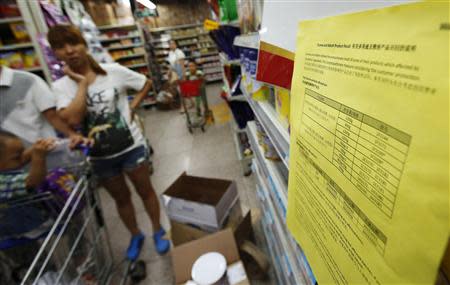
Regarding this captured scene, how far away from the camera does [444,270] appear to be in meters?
0.27

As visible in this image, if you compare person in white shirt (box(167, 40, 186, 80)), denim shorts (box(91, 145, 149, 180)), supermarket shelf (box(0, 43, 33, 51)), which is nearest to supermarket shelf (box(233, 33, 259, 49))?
denim shorts (box(91, 145, 149, 180))

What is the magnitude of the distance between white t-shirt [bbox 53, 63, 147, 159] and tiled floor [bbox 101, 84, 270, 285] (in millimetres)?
879

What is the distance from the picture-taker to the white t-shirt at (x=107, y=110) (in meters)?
1.41

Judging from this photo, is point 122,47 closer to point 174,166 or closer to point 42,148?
point 174,166

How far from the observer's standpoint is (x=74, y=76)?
1380 mm

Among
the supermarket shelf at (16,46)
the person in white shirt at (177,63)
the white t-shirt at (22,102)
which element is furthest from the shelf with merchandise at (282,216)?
the person in white shirt at (177,63)

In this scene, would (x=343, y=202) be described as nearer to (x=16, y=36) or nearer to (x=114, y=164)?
(x=114, y=164)

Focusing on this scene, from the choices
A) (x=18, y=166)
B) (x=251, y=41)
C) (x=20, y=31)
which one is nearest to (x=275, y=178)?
(x=251, y=41)

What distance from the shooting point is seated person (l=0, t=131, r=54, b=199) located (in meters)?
1.09

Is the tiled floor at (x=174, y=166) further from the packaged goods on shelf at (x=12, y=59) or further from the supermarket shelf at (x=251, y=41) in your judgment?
the packaged goods on shelf at (x=12, y=59)

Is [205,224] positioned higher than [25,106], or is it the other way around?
[25,106]

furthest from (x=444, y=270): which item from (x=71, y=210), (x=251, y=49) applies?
(x=71, y=210)

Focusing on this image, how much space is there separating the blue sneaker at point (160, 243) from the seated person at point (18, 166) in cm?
96

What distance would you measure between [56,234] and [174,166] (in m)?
2.09
